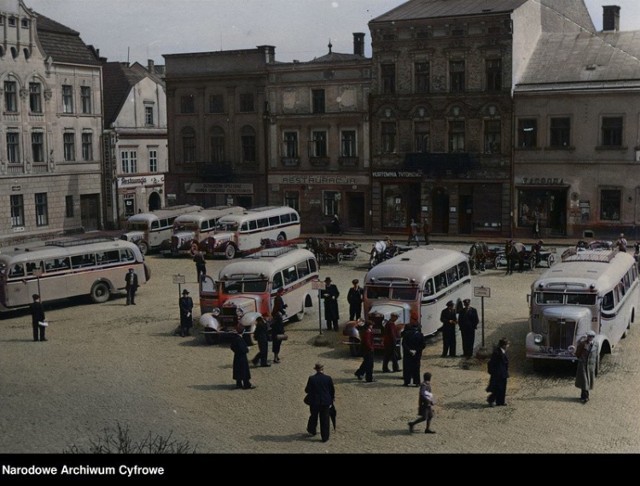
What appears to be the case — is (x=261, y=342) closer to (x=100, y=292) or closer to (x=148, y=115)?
(x=100, y=292)

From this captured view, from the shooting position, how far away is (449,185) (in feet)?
166

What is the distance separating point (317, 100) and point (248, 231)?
1331cm

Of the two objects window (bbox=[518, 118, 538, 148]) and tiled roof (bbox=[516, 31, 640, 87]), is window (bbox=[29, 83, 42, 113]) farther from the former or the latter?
window (bbox=[518, 118, 538, 148])

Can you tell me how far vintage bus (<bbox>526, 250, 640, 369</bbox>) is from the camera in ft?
69.6

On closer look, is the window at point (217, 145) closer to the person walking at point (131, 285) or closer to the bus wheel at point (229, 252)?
the bus wheel at point (229, 252)

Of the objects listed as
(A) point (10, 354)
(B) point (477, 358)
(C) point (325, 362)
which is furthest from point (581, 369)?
(A) point (10, 354)

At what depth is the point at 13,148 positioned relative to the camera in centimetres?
5044

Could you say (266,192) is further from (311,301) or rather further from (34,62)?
(311,301)

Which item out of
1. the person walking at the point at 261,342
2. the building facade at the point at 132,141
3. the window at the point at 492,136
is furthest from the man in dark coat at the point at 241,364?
the building facade at the point at 132,141

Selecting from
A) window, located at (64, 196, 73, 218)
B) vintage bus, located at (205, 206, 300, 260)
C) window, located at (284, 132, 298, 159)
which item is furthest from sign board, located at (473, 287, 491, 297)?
window, located at (64, 196, 73, 218)

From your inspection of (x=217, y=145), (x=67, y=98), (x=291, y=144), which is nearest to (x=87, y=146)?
(x=67, y=98)

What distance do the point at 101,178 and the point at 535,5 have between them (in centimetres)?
3018

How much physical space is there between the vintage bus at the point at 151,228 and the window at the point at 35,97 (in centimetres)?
1091

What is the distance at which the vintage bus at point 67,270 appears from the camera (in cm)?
3074
